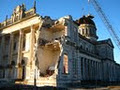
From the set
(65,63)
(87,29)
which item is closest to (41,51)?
(65,63)

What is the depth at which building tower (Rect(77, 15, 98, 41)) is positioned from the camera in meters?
71.3

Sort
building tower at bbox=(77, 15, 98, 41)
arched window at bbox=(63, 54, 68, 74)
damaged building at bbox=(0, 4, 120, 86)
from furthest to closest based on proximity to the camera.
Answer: building tower at bbox=(77, 15, 98, 41)
arched window at bbox=(63, 54, 68, 74)
damaged building at bbox=(0, 4, 120, 86)

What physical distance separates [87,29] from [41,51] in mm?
38129

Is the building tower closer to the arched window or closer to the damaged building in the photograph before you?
the damaged building

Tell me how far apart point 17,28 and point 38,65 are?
47.7ft

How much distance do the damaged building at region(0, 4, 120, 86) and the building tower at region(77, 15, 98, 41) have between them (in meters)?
18.4

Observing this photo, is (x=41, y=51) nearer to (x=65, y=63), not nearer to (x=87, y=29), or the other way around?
(x=65, y=63)

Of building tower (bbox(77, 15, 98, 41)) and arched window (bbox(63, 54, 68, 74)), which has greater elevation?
building tower (bbox(77, 15, 98, 41))

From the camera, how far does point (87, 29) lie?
71938 mm

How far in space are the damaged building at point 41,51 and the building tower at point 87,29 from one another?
1841cm

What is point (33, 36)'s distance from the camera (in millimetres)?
41406

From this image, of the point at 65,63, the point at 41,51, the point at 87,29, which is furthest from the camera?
the point at 87,29

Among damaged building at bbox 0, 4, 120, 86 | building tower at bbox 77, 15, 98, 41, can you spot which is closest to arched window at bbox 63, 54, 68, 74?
damaged building at bbox 0, 4, 120, 86

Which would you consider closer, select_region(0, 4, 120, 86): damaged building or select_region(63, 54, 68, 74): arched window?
select_region(0, 4, 120, 86): damaged building
